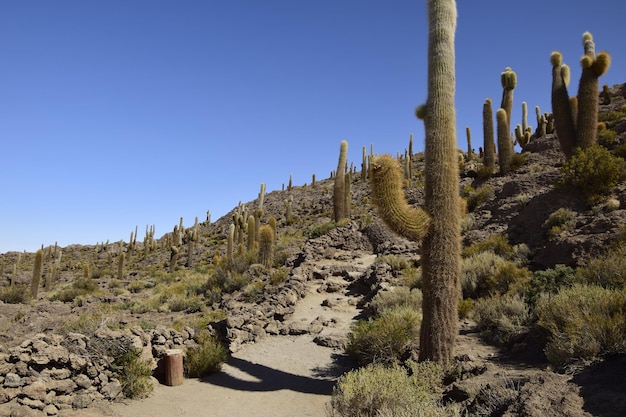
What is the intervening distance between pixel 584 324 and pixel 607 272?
10.8 feet

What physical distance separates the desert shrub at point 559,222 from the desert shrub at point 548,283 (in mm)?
3341

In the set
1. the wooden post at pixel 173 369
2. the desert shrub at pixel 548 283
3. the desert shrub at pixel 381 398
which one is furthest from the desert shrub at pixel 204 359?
the desert shrub at pixel 548 283

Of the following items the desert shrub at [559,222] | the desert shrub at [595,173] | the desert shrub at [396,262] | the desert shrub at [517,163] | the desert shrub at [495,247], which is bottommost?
the desert shrub at [396,262]

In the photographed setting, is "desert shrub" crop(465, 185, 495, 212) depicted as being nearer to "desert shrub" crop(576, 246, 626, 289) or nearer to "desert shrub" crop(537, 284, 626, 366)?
"desert shrub" crop(576, 246, 626, 289)

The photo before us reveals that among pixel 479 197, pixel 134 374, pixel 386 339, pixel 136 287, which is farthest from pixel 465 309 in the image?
pixel 136 287

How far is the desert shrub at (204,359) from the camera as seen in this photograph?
8.98m

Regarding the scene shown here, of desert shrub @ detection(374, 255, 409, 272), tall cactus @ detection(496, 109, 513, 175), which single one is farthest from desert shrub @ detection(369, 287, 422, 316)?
tall cactus @ detection(496, 109, 513, 175)

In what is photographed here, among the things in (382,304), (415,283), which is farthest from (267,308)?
(415,283)

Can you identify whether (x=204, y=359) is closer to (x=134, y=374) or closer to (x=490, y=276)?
(x=134, y=374)

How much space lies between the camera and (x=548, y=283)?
9.41 m

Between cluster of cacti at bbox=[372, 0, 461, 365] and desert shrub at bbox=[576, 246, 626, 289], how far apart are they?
10.7 feet

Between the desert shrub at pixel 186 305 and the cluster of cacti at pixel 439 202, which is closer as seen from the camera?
the cluster of cacti at pixel 439 202

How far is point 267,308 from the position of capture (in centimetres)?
1374

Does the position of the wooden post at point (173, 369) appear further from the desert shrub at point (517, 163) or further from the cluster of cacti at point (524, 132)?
the cluster of cacti at point (524, 132)
